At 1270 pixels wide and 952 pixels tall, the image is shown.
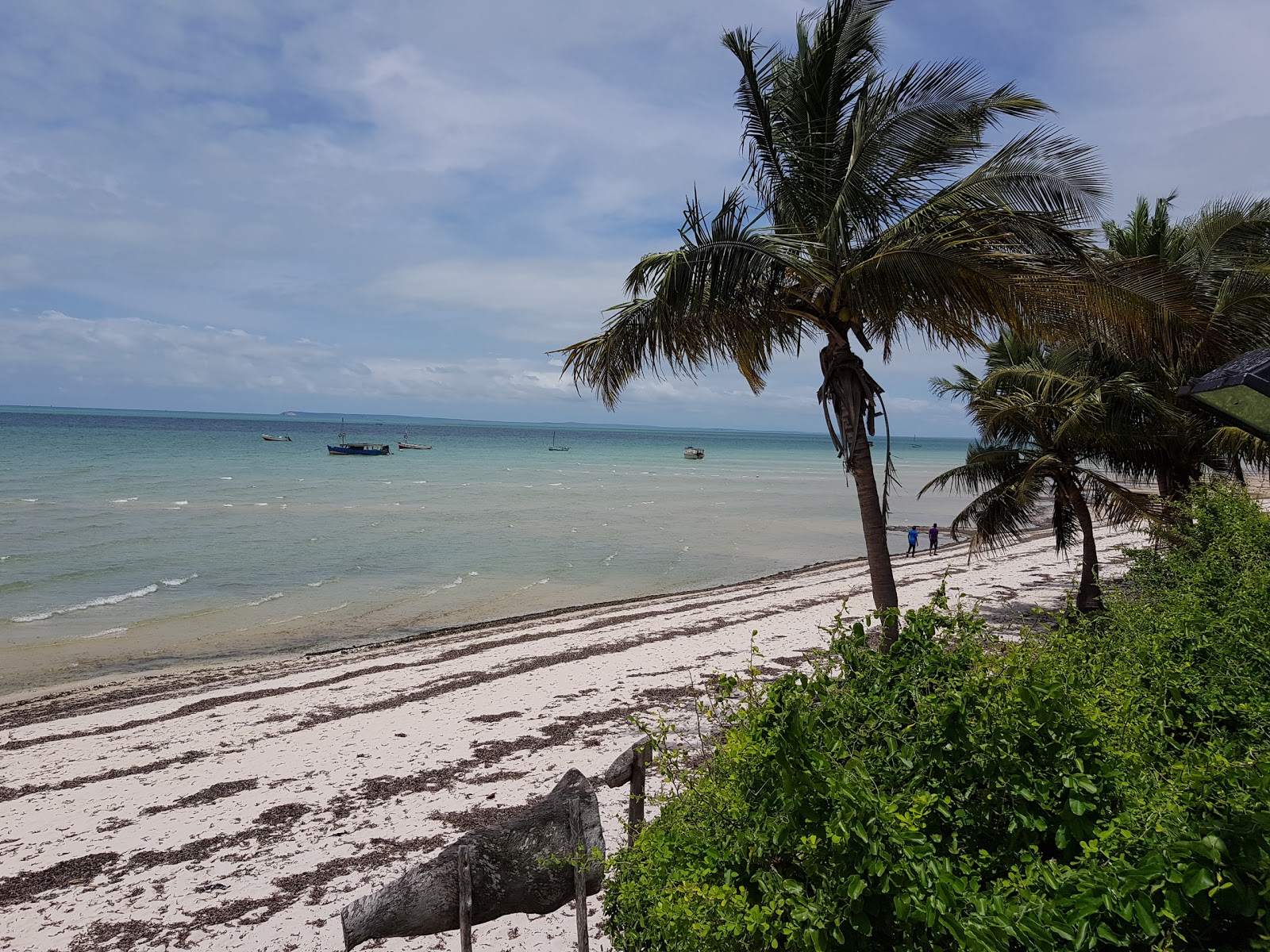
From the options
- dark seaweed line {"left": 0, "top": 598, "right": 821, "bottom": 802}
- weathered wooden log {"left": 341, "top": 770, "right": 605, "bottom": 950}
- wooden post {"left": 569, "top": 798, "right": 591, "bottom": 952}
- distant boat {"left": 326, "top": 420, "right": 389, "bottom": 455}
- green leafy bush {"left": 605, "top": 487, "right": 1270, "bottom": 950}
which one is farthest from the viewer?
distant boat {"left": 326, "top": 420, "right": 389, "bottom": 455}

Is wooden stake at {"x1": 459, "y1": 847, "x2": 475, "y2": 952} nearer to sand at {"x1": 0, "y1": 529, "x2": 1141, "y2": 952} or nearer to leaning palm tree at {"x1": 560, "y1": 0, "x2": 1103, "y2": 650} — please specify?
sand at {"x1": 0, "y1": 529, "x2": 1141, "y2": 952}

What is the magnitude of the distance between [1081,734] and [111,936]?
6.57 metres

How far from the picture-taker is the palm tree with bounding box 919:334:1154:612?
1026 cm

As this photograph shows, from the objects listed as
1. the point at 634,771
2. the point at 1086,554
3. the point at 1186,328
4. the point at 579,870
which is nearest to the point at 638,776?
the point at 634,771

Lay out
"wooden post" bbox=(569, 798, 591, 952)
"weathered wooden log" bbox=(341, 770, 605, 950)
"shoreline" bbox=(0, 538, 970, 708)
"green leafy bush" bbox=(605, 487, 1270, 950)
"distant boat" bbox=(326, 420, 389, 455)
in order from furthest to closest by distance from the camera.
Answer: "distant boat" bbox=(326, 420, 389, 455) → "shoreline" bbox=(0, 538, 970, 708) → "wooden post" bbox=(569, 798, 591, 952) → "weathered wooden log" bbox=(341, 770, 605, 950) → "green leafy bush" bbox=(605, 487, 1270, 950)

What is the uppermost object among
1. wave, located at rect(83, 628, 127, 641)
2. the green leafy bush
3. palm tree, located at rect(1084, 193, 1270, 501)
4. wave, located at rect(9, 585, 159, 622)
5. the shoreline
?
palm tree, located at rect(1084, 193, 1270, 501)

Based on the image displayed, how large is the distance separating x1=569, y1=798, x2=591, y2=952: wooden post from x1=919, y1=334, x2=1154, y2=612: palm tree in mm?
8844

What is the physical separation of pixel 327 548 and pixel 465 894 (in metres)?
25.9

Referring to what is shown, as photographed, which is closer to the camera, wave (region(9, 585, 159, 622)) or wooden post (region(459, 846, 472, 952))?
wooden post (region(459, 846, 472, 952))

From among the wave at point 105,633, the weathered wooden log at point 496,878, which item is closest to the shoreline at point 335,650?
the wave at point 105,633

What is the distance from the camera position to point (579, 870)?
3.91 metres

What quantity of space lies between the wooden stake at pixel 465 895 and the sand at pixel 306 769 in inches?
58.6

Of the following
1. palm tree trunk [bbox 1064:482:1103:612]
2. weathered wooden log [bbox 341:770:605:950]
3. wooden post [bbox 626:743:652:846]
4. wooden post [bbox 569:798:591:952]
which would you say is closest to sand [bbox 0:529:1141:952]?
wooden post [bbox 626:743:652:846]

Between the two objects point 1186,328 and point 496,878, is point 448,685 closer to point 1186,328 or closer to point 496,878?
point 496,878
